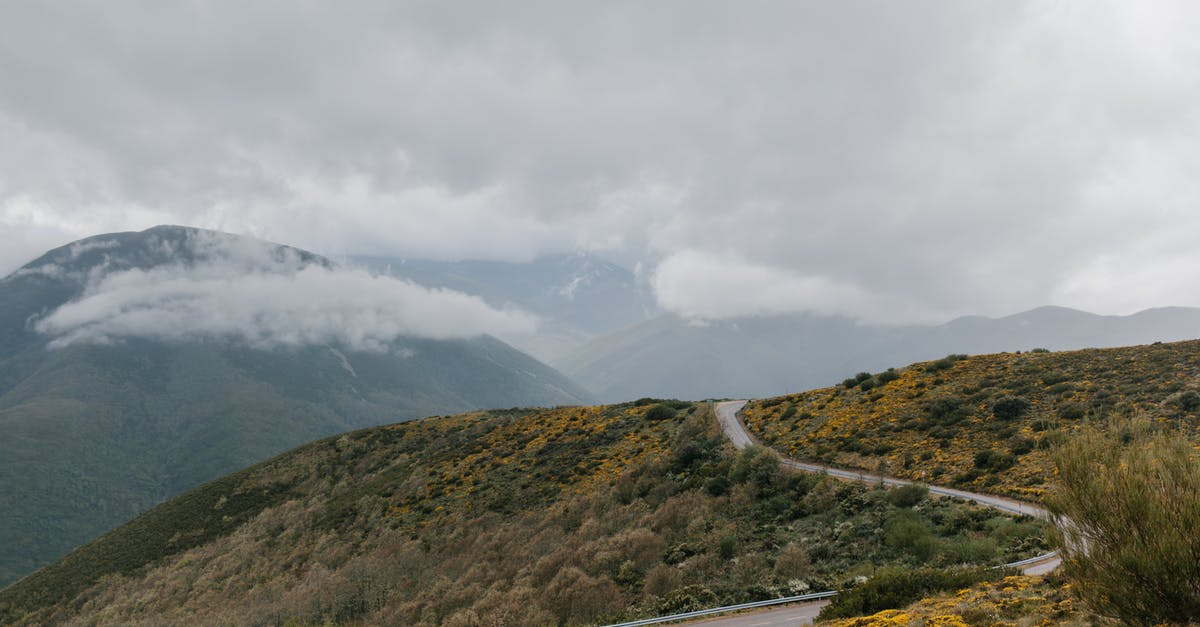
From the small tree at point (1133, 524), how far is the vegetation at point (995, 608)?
1.08 metres

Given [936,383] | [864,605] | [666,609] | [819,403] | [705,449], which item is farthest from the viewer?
[819,403]

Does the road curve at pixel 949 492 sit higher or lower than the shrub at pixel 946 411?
lower

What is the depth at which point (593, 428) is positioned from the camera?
53.0m

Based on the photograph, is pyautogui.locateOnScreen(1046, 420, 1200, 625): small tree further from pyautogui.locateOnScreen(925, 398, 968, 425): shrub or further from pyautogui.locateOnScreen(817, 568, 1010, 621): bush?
pyautogui.locateOnScreen(925, 398, 968, 425): shrub

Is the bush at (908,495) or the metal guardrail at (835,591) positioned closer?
the metal guardrail at (835,591)

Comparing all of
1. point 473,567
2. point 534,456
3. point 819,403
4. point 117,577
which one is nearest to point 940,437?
point 819,403

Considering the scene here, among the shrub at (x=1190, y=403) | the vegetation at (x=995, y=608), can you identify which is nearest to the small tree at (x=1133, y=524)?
the vegetation at (x=995, y=608)

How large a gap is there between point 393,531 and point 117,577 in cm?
3009

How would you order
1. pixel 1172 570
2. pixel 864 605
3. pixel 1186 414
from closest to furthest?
pixel 1172 570 → pixel 864 605 → pixel 1186 414

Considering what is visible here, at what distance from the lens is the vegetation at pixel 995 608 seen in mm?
10609

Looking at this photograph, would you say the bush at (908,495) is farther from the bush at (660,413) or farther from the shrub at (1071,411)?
the bush at (660,413)

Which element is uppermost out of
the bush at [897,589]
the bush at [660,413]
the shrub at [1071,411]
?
the bush at [660,413]

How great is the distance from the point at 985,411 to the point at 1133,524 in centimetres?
2765

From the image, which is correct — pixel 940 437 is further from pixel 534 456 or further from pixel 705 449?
pixel 534 456
